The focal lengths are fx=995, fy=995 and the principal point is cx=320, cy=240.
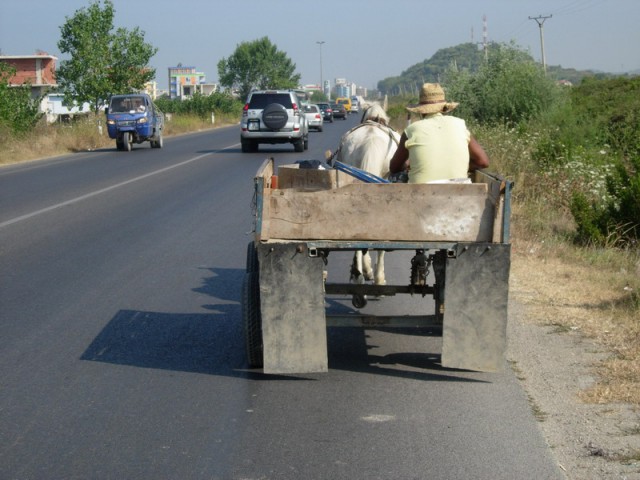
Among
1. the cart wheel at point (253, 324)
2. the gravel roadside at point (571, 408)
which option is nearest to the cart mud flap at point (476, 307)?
the gravel roadside at point (571, 408)

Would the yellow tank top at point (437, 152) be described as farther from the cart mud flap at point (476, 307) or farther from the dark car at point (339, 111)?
the dark car at point (339, 111)

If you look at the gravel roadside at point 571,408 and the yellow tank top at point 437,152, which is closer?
the gravel roadside at point 571,408

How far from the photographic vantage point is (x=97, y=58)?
177ft

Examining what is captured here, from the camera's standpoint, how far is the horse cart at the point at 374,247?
6105mm

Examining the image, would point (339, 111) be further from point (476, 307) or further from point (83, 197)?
point (476, 307)

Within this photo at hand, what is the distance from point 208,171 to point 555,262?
1490 centimetres

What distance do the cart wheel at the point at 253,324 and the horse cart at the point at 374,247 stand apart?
12.9 inches

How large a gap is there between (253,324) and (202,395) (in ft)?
2.22

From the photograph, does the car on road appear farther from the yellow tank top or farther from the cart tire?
the yellow tank top

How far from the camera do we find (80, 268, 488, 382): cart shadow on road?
6617 millimetres

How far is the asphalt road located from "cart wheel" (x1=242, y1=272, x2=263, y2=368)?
Answer: 0.14 m

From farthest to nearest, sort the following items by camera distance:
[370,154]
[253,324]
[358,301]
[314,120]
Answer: [314,120] → [370,154] → [358,301] → [253,324]

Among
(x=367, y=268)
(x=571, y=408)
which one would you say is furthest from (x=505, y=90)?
(x=571, y=408)

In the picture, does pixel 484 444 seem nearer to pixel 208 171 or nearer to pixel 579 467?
pixel 579 467
